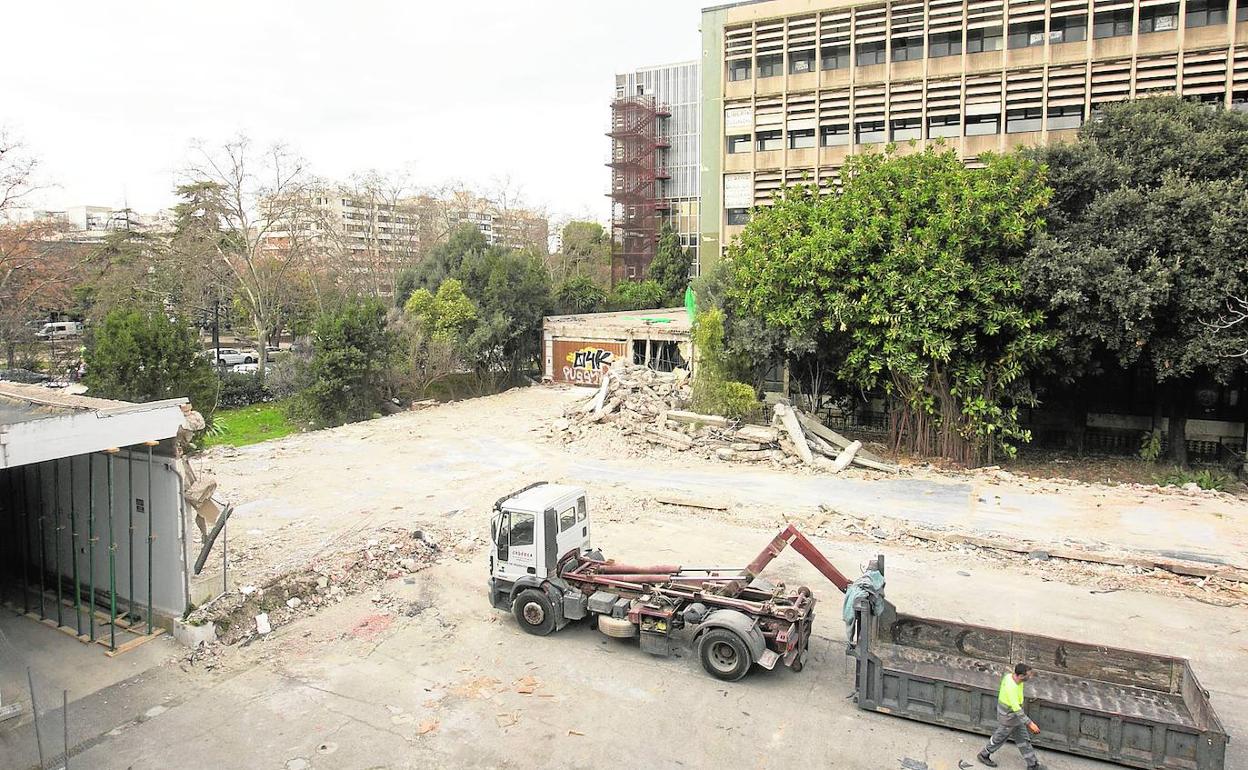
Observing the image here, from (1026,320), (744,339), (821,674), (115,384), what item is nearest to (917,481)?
(1026,320)

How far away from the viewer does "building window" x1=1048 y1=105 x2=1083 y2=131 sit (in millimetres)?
35094

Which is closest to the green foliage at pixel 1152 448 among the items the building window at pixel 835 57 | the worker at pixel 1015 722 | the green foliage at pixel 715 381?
the green foliage at pixel 715 381

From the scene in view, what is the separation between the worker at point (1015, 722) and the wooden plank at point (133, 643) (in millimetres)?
11701

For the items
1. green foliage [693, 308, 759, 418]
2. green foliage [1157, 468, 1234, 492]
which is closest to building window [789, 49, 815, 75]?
green foliage [693, 308, 759, 418]

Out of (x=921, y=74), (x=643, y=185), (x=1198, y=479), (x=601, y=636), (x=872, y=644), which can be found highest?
(x=643, y=185)

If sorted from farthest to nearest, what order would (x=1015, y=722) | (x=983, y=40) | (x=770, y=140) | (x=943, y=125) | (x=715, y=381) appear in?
(x=770, y=140), (x=943, y=125), (x=983, y=40), (x=715, y=381), (x=1015, y=722)

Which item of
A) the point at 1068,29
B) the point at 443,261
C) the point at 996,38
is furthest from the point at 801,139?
A: the point at 443,261

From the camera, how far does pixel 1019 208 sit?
74.3 feet

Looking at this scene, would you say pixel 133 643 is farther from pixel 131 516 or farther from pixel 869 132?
pixel 869 132

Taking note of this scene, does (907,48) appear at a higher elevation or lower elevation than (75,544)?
higher

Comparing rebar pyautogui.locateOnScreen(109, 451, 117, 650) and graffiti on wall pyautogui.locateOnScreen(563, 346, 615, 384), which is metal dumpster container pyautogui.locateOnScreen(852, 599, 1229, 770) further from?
graffiti on wall pyautogui.locateOnScreen(563, 346, 615, 384)

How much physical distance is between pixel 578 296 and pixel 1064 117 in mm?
Result: 28071

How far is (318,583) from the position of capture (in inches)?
554

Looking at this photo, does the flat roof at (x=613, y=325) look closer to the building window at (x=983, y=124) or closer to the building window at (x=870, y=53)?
the building window at (x=870, y=53)
